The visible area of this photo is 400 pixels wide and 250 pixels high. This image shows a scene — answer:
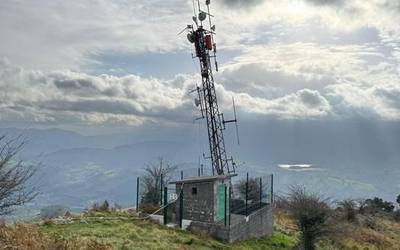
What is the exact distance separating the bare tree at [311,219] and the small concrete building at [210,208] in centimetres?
328

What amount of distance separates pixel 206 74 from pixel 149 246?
739 inches

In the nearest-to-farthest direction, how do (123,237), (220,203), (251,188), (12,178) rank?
(12,178), (123,237), (220,203), (251,188)

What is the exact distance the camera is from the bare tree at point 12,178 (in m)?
14.7

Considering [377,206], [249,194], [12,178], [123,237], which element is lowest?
[377,206]

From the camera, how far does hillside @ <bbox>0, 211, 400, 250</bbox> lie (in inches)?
582

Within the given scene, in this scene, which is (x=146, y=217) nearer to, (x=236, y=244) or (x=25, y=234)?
(x=236, y=244)

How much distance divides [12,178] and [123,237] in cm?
711

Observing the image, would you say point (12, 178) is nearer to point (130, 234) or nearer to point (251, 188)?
point (130, 234)

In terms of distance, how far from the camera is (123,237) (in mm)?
21234

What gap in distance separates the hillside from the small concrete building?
101 cm

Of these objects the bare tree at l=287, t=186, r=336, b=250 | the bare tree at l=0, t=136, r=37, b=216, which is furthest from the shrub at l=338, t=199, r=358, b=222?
the bare tree at l=0, t=136, r=37, b=216

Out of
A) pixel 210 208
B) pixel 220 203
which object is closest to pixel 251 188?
pixel 220 203

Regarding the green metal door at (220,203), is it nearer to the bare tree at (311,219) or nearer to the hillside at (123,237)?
the hillside at (123,237)

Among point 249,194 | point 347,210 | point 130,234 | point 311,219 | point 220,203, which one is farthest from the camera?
point 347,210
